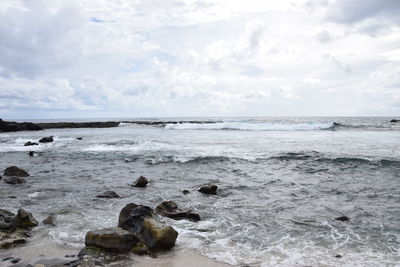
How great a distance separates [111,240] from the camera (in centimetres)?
483

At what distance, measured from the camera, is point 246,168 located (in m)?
13.2

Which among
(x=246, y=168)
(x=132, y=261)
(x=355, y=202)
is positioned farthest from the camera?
(x=246, y=168)

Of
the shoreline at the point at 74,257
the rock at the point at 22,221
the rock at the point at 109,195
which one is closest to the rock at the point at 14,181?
the rock at the point at 109,195

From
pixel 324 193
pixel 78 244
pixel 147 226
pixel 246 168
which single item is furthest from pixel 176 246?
pixel 246 168

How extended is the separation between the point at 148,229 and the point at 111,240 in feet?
1.99

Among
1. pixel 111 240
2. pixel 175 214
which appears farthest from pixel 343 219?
pixel 111 240

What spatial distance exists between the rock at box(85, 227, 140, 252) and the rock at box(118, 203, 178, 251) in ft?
0.82

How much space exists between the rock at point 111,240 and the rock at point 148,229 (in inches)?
9.8

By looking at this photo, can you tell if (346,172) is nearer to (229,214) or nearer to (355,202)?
(355,202)

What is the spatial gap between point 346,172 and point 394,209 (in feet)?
15.6

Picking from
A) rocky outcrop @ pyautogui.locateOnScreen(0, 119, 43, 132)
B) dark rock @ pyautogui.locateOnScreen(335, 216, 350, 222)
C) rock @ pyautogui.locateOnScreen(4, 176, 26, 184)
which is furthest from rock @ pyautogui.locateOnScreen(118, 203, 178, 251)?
rocky outcrop @ pyautogui.locateOnScreen(0, 119, 43, 132)

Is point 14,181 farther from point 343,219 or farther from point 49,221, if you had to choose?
point 343,219

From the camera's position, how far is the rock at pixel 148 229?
16.2 feet

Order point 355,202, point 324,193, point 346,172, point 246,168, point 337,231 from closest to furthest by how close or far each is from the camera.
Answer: point 337,231 < point 355,202 < point 324,193 < point 346,172 < point 246,168
